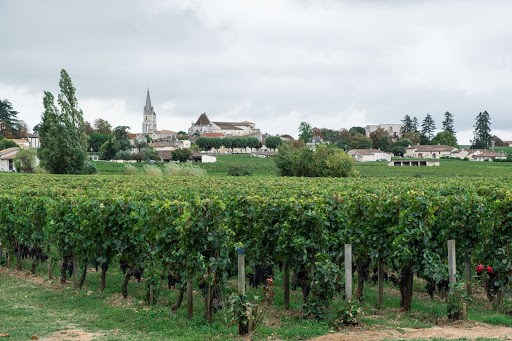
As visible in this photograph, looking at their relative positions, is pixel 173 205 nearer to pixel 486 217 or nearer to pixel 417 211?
pixel 417 211

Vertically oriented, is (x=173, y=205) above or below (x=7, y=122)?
below

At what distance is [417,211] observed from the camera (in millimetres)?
10789

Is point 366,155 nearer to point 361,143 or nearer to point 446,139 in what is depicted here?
point 361,143

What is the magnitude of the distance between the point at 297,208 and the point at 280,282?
4579mm

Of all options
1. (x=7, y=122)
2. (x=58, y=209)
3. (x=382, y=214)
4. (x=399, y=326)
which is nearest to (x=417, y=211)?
(x=382, y=214)

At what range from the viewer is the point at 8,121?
541 feet

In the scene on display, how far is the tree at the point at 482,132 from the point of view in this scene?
180 m

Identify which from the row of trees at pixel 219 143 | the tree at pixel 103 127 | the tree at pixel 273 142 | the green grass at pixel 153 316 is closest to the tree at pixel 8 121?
the tree at pixel 103 127

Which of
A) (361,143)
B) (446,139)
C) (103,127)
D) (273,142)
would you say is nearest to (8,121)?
(103,127)

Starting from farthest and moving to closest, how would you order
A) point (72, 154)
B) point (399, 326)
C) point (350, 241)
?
point (72, 154)
point (350, 241)
point (399, 326)

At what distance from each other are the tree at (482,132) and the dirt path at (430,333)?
186m

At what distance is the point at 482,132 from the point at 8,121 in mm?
164674

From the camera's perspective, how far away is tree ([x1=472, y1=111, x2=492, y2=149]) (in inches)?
7077

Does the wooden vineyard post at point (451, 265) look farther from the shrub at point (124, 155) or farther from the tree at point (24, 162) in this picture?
the shrub at point (124, 155)
